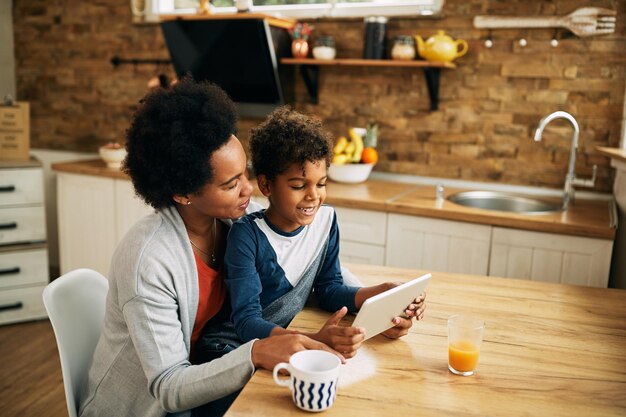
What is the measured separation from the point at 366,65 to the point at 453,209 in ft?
3.47

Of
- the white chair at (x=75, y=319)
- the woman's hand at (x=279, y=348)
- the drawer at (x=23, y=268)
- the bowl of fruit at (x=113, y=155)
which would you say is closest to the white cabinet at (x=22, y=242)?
the drawer at (x=23, y=268)

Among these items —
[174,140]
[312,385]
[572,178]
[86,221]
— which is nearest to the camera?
[312,385]

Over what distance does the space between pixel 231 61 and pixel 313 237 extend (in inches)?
79.2

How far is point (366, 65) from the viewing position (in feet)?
10.4

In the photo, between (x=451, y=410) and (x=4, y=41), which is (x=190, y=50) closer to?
(x=4, y=41)

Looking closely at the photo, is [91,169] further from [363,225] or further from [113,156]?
[363,225]

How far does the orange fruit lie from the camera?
3078 millimetres

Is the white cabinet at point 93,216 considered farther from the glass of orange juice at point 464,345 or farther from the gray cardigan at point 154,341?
the glass of orange juice at point 464,345

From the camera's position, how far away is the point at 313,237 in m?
1.52

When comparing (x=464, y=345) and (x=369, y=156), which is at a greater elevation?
(x=369, y=156)

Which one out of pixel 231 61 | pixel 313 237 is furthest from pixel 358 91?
pixel 313 237

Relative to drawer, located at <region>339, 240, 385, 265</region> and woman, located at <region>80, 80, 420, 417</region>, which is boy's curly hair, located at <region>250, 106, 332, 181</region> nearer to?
woman, located at <region>80, 80, 420, 417</region>

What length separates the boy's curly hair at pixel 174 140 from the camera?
4.13ft

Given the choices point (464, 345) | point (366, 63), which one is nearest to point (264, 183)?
point (464, 345)
